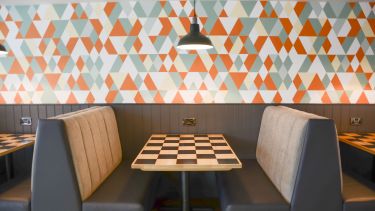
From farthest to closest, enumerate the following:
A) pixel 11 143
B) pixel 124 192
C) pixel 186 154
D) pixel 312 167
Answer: pixel 11 143 → pixel 186 154 → pixel 124 192 → pixel 312 167

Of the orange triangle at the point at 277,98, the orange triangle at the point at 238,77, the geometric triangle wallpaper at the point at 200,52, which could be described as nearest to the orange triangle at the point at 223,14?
the geometric triangle wallpaper at the point at 200,52

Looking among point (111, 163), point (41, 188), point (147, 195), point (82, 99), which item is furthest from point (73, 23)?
point (147, 195)

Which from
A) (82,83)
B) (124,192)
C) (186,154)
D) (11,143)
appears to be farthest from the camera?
(82,83)

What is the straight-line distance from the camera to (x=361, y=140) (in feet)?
8.75

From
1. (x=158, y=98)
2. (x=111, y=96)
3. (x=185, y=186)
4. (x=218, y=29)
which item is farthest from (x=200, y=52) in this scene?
(x=185, y=186)

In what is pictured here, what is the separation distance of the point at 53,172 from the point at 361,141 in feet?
9.37

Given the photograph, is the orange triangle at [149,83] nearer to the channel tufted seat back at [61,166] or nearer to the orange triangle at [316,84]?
the channel tufted seat back at [61,166]

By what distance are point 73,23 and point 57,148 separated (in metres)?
1.82

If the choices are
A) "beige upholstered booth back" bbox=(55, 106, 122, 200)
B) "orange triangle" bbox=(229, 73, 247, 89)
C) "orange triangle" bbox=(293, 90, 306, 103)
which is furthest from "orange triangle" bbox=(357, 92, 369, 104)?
"beige upholstered booth back" bbox=(55, 106, 122, 200)

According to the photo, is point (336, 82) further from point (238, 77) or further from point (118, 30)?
point (118, 30)

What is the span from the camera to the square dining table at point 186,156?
1.95 m

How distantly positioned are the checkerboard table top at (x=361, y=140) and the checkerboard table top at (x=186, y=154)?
3.98ft

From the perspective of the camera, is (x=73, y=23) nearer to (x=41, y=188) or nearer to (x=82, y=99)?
(x=82, y=99)

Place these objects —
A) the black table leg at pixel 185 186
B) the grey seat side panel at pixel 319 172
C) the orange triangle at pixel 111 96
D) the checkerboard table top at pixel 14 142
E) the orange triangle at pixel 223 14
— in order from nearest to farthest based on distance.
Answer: the grey seat side panel at pixel 319 172
the black table leg at pixel 185 186
the checkerboard table top at pixel 14 142
the orange triangle at pixel 223 14
the orange triangle at pixel 111 96
